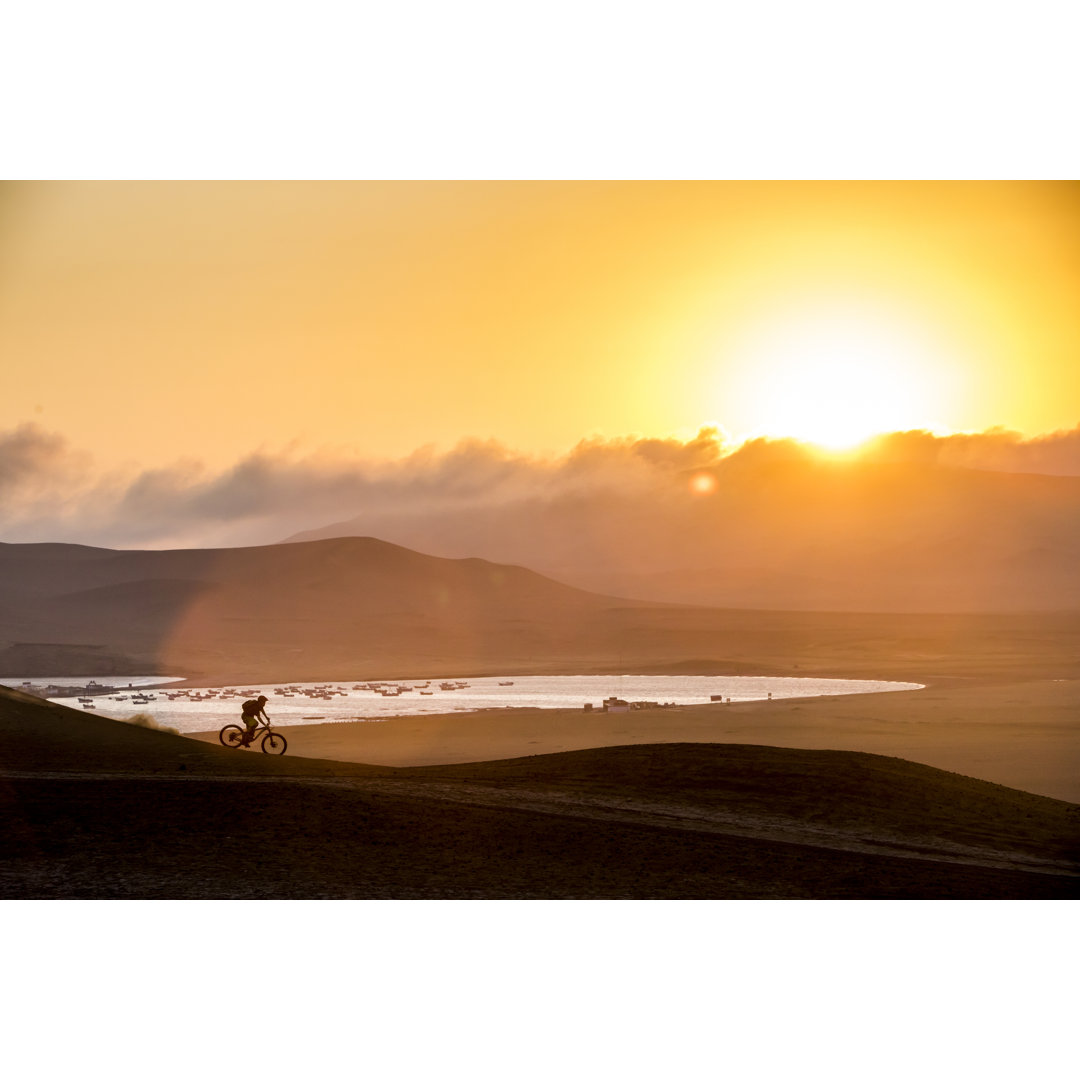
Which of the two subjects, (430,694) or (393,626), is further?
(393,626)

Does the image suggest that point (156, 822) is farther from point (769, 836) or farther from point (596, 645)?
point (596, 645)

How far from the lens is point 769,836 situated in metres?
12.6

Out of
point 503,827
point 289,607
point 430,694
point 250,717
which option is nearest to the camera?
point 503,827

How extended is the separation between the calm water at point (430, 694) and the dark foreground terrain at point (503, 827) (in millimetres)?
16845

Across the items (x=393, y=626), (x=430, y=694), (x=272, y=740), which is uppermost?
(x=393, y=626)

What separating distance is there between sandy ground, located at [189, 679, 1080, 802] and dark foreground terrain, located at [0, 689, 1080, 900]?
7.22 meters

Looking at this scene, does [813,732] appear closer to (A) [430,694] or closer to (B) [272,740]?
(B) [272,740]

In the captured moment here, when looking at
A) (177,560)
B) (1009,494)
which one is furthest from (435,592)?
(1009,494)

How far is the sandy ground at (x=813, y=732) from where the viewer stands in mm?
24234

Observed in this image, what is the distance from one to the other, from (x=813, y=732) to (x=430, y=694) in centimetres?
1835

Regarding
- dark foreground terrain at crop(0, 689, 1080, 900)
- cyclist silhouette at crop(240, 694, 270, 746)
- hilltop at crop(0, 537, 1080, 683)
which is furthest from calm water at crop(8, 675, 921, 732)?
dark foreground terrain at crop(0, 689, 1080, 900)

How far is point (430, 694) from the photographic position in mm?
43781

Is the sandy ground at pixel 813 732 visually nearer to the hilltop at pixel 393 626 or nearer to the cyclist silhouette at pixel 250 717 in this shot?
the cyclist silhouette at pixel 250 717

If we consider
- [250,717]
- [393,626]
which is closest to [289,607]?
[393,626]
